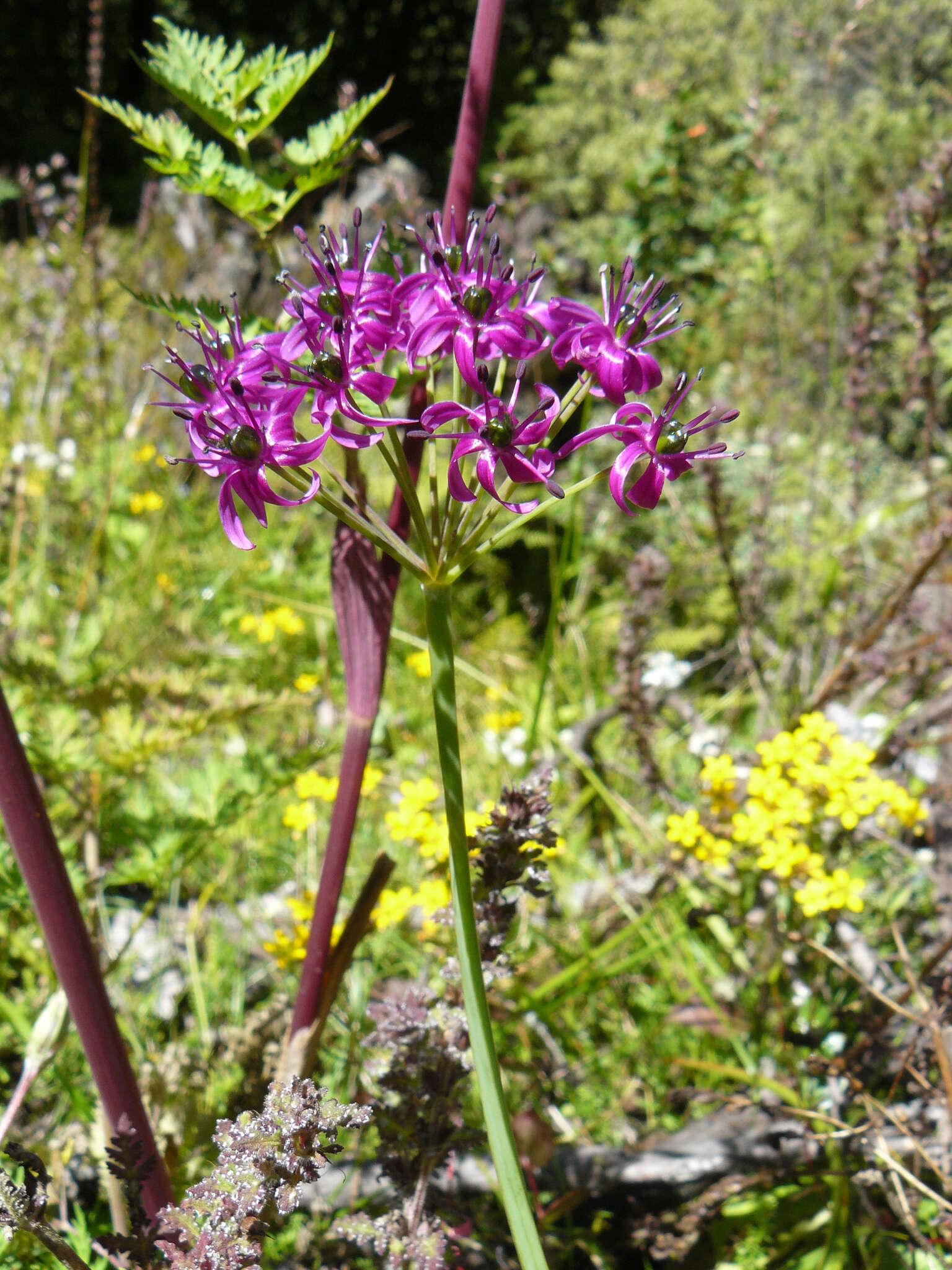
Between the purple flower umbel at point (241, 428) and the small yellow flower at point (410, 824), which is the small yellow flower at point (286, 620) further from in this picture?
the purple flower umbel at point (241, 428)

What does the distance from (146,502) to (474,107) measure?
7.44 ft

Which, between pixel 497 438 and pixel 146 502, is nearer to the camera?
pixel 497 438

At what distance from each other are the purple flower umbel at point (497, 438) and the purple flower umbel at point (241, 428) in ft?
0.33

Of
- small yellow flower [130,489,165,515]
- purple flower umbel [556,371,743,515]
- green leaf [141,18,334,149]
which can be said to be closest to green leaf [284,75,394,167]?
green leaf [141,18,334,149]

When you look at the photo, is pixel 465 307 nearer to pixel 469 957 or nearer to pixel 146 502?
pixel 469 957

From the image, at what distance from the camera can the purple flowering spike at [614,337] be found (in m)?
0.77

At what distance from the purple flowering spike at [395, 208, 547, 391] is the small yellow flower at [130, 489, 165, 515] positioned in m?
2.11

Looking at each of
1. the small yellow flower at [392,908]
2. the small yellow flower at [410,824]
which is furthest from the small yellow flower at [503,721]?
the small yellow flower at [392,908]

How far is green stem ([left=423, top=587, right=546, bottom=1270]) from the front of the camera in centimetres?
67

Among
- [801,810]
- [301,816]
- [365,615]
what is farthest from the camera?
[301,816]

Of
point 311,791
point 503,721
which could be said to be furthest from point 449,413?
point 503,721

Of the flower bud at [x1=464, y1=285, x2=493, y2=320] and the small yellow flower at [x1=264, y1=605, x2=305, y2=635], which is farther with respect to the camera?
the small yellow flower at [x1=264, y1=605, x2=305, y2=635]

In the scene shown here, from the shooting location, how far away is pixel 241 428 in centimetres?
69

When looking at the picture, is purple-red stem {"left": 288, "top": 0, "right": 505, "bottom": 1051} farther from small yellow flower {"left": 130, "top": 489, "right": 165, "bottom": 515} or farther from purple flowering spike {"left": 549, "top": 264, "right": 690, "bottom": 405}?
small yellow flower {"left": 130, "top": 489, "right": 165, "bottom": 515}
